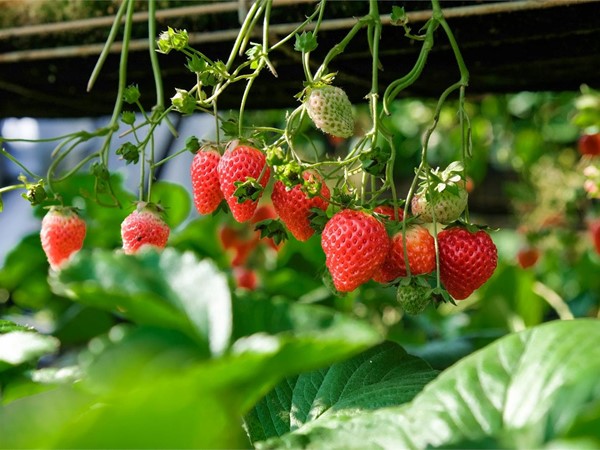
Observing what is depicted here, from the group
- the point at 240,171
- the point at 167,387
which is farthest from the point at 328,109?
the point at 167,387

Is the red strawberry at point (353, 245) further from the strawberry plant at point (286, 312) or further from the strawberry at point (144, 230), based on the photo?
the strawberry at point (144, 230)

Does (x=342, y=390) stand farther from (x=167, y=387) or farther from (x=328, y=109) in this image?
(x=167, y=387)

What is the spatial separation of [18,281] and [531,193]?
1.61 m

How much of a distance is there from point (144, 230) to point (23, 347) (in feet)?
0.81

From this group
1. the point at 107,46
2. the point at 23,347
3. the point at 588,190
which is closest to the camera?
the point at 23,347

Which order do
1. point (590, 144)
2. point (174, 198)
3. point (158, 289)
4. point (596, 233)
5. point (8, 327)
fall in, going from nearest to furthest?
point (158, 289), point (8, 327), point (174, 198), point (590, 144), point (596, 233)

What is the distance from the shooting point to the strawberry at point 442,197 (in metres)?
0.83

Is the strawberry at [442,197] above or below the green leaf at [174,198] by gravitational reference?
above

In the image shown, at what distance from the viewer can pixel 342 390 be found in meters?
0.85

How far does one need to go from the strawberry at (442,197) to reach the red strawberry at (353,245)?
5 cm

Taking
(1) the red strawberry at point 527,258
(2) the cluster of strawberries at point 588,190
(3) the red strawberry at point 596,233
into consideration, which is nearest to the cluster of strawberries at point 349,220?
(2) the cluster of strawberries at point 588,190

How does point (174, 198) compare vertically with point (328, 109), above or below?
below

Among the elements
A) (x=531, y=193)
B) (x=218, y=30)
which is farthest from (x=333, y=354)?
(x=531, y=193)

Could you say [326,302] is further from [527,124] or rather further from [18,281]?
[527,124]
